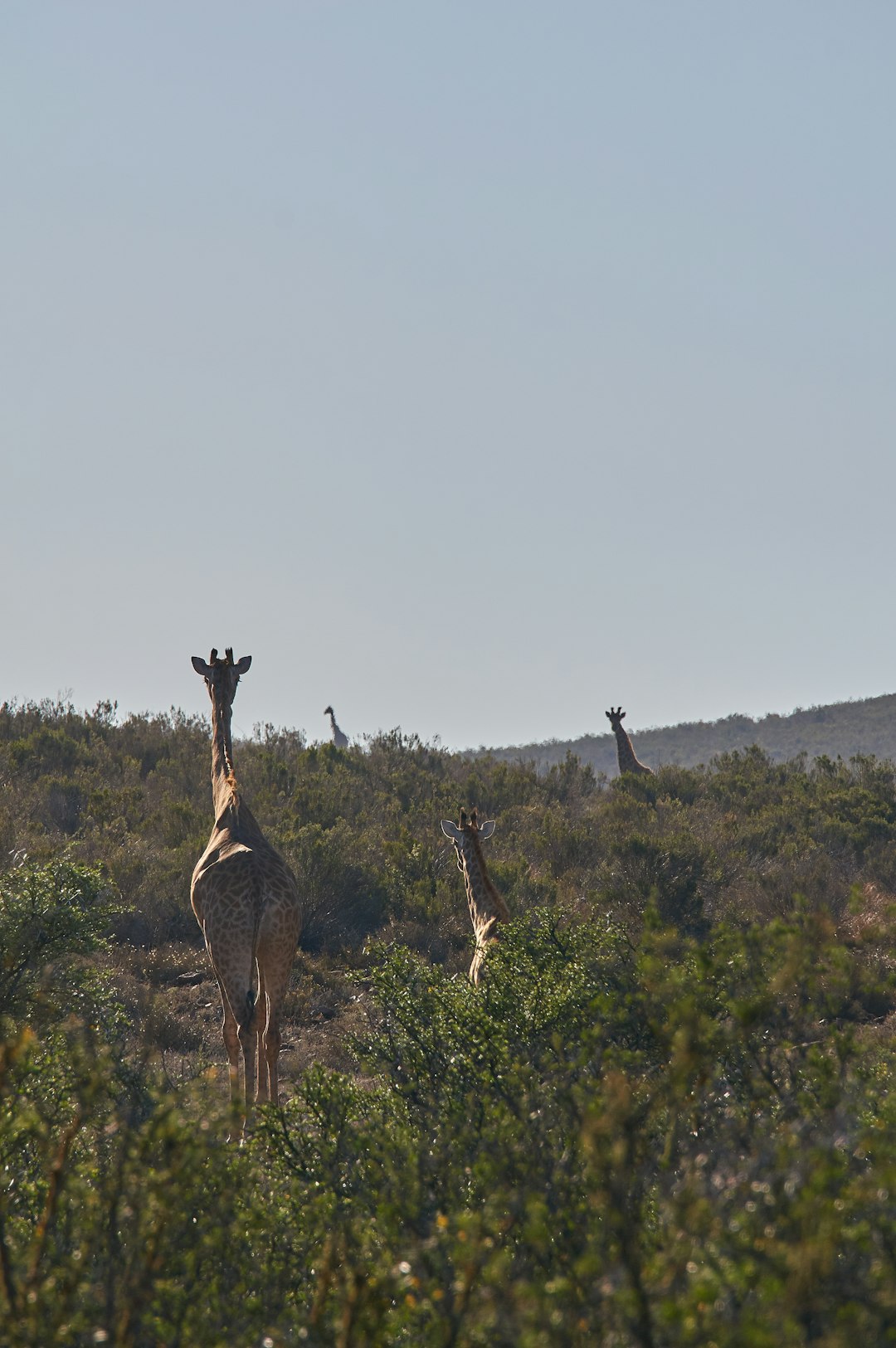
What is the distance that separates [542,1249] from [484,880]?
652 cm

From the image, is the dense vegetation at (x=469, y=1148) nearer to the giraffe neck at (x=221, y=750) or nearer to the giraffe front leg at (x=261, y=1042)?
the giraffe front leg at (x=261, y=1042)

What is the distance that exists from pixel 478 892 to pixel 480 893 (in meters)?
0.04

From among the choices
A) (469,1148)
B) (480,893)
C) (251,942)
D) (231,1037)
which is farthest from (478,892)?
(469,1148)

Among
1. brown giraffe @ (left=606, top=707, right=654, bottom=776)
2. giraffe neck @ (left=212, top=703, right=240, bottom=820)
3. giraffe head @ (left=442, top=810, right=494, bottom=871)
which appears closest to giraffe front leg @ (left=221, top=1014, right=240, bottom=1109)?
giraffe neck @ (left=212, top=703, right=240, bottom=820)

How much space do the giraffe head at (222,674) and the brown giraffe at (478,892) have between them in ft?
7.82

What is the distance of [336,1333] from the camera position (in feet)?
11.5

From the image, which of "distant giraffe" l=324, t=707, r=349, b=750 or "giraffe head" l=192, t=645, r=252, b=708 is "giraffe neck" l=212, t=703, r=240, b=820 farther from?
"distant giraffe" l=324, t=707, r=349, b=750

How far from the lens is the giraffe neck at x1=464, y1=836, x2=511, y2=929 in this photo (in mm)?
9938

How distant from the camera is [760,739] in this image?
5872 cm

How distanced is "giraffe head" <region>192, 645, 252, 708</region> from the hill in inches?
1685

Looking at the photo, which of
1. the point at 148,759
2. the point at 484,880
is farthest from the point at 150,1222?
the point at 148,759

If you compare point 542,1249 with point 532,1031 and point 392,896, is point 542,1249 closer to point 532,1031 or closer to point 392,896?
point 532,1031

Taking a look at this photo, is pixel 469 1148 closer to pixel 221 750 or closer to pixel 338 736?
pixel 221 750

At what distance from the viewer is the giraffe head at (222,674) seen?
1146 centimetres
